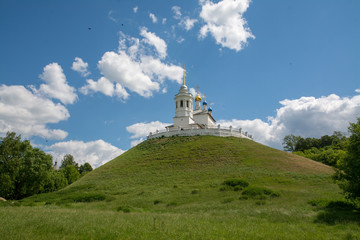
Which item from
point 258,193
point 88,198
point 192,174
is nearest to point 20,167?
point 88,198

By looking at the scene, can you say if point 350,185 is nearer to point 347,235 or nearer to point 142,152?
point 347,235

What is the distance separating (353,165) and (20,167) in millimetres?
42580

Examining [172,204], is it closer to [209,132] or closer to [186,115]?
[209,132]

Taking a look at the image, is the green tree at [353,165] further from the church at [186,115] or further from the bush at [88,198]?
the church at [186,115]

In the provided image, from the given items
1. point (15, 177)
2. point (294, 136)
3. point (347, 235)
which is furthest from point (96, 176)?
point (294, 136)

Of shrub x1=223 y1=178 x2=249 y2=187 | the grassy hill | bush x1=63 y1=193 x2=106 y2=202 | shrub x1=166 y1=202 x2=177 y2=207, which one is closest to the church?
the grassy hill

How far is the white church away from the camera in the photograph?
189 ft

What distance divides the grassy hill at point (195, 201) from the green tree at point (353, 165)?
1.54 meters

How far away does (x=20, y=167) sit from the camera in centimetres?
3981

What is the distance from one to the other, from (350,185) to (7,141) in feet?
141

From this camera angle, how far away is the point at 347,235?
1223 centimetres

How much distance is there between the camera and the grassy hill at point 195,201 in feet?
39.9

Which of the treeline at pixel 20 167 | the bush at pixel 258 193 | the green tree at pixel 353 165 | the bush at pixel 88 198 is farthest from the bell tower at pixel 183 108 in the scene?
the green tree at pixel 353 165

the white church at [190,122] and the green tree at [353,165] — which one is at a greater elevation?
the white church at [190,122]
